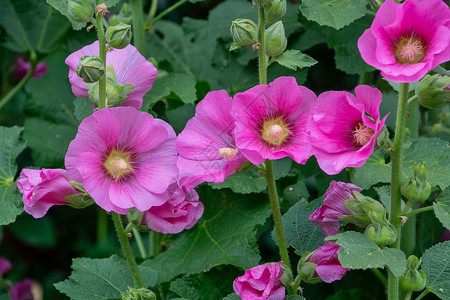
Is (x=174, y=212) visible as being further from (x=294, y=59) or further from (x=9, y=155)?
(x=9, y=155)

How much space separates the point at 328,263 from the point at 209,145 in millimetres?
210

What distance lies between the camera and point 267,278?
83 centimetres

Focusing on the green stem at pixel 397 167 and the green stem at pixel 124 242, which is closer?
the green stem at pixel 397 167

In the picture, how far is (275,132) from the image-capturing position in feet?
2.65

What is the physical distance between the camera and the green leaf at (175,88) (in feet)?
3.93

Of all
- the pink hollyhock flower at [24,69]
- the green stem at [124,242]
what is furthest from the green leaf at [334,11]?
the pink hollyhock flower at [24,69]

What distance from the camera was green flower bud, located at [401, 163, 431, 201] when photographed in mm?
790

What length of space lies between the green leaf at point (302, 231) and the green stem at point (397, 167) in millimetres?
144

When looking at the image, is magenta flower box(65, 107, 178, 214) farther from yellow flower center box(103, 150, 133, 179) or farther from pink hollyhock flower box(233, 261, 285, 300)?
pink hollyhock flower box(233, 261, 285, 300)

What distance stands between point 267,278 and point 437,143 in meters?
0.38

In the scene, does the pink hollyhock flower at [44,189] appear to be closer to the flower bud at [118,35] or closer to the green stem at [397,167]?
the flower bud at [118,35]

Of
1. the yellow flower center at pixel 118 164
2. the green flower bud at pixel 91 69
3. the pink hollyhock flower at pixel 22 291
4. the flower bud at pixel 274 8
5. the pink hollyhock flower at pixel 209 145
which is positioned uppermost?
the flower bud at pixel 274 8

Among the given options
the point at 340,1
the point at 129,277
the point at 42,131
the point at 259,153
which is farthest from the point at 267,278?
the point at 42,131

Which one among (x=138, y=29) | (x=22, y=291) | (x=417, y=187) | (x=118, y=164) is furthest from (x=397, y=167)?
(x=22, y=291)
